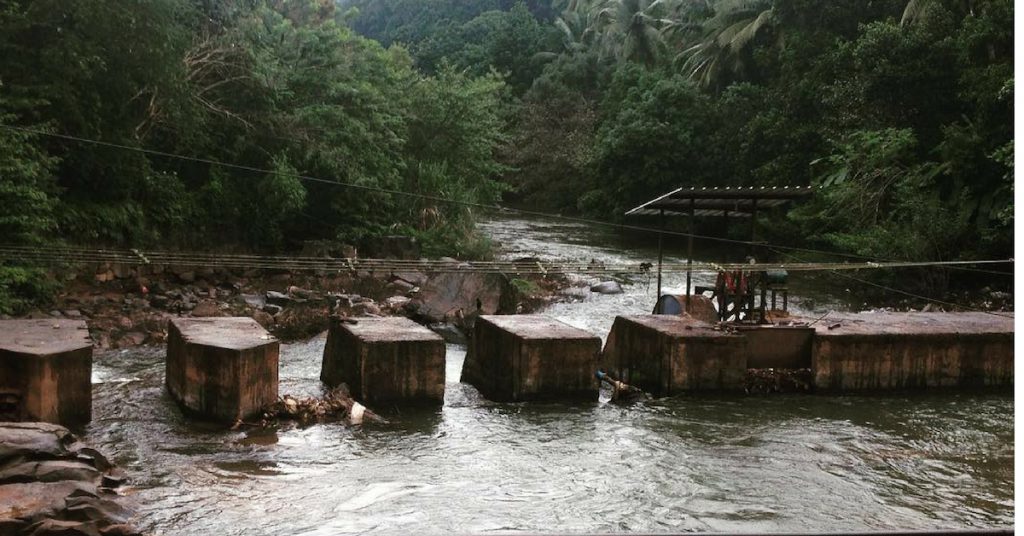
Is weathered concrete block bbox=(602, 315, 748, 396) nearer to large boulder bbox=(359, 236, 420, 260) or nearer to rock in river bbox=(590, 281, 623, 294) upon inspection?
rock in river bbox=(590, 281, 623, 294)

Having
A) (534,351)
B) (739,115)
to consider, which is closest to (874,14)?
(739,115)

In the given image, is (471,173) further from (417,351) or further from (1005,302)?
(417,351)

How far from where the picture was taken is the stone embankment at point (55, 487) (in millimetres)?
6387

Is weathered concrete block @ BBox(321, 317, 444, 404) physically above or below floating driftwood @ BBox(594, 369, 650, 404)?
above

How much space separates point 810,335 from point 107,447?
8.88 metres

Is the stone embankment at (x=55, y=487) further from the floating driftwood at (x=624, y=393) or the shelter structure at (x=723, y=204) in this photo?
the shelter structure at (x=723, y=204)

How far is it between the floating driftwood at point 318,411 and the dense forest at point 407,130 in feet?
13.8

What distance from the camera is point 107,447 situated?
9305 millimetres

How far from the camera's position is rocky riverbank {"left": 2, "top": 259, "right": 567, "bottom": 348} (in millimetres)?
16156

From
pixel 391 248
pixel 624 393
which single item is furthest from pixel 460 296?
pixel 624 393

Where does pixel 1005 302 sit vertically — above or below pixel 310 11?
below

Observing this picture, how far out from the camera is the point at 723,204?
1444 cm

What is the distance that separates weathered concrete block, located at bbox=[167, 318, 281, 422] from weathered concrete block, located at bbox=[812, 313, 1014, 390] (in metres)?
7.18

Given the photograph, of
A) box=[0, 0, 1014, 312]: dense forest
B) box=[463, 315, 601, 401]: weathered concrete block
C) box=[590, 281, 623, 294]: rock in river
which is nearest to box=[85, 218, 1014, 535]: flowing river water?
box=[463, 315, 601, 401]: weathered concrete block
